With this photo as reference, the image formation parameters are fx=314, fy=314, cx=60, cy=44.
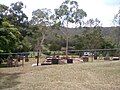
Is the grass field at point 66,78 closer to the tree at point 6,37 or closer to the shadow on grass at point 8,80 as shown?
the shadow on grass at point 8,80

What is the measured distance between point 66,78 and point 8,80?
10.2ft

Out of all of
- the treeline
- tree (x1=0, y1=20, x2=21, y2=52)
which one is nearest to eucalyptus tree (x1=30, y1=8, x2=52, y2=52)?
the treeline

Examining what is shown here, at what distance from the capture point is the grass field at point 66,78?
1538 centimetres

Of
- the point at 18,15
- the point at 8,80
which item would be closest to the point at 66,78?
the point at 8,80

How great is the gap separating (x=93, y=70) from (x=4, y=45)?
6.56m

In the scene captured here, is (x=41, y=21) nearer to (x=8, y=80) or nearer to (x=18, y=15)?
(x=18, y=15)

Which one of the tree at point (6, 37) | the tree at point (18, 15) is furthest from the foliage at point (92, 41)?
the tree at point (6, 37)

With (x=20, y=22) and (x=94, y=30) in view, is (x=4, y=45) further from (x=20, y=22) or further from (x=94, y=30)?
(x=94, y=30)

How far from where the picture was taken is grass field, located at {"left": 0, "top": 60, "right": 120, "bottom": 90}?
15.4m

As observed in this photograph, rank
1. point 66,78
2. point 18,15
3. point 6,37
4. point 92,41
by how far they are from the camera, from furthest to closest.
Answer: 1. point 92,41
2. point 18,15
3. point 6,37
4. point 66,78

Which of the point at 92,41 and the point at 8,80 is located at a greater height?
the point at 92,41

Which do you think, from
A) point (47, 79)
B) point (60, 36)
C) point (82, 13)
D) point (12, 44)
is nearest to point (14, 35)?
point (12, 44)

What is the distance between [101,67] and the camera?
64.7 ft

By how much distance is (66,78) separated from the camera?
17047 mm
